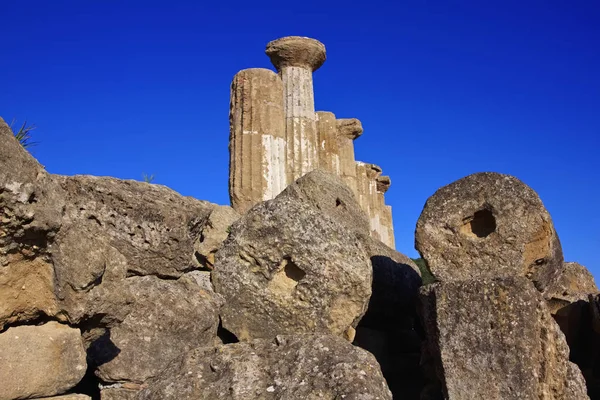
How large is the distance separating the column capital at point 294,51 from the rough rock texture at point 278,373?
757 centimetres

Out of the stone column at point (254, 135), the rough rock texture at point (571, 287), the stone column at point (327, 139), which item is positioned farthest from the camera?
the stone column at point (327, 139)

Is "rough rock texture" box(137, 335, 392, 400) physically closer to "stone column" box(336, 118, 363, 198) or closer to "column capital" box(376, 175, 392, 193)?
"stone column" box(336, 118, 363, 198)

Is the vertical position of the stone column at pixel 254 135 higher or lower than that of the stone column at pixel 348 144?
lower

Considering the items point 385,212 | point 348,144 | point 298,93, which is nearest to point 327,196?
point 298,93

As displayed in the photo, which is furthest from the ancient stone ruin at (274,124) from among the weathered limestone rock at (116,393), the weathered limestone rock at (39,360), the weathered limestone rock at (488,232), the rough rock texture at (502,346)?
the weathered limestone rock at (39,360)

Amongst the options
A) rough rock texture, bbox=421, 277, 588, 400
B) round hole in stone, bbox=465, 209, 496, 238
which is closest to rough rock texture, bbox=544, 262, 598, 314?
round hole in stone, bbox=465, 209, 496, 238

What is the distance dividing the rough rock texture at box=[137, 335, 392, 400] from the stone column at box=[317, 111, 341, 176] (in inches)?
366

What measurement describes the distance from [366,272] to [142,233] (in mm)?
1885

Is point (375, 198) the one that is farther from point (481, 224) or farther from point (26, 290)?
point (26, 290)

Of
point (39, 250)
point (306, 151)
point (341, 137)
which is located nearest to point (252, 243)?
point (39, 250)

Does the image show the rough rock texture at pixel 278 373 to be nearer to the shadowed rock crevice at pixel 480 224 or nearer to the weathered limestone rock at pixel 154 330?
the weathered limestone rock at pixel 154 330

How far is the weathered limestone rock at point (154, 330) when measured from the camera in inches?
173

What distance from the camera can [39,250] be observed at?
8.98 ft

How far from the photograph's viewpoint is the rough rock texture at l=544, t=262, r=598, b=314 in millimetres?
6145
